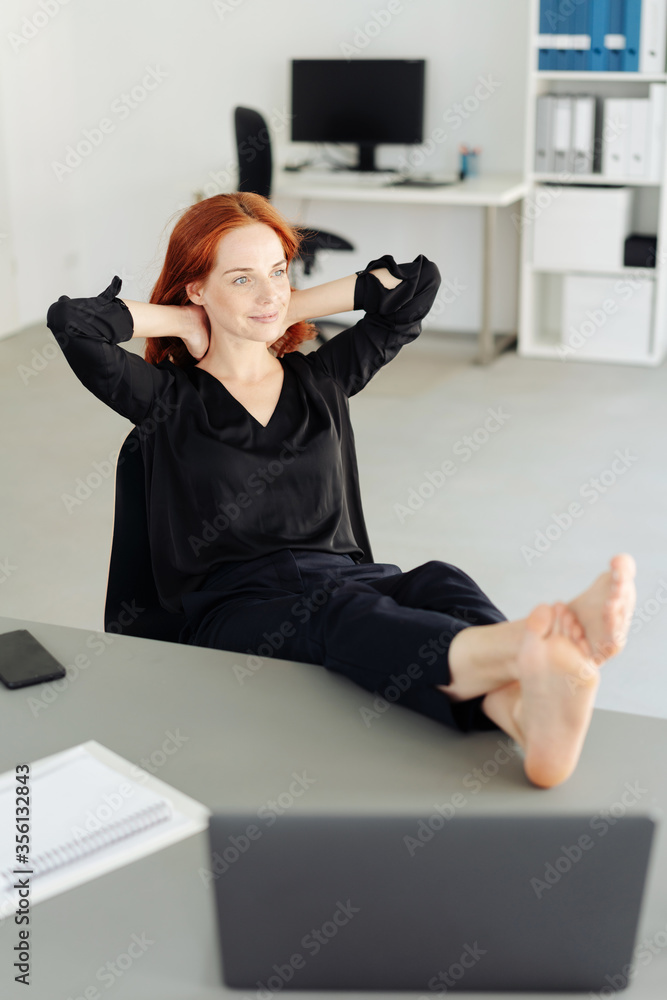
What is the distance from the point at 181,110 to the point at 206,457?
14.6 feet

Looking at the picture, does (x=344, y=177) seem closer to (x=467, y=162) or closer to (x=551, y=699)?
(x=467, y=162)

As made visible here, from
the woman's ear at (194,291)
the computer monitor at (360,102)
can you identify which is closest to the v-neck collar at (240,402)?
the woman's ear at (194,291)

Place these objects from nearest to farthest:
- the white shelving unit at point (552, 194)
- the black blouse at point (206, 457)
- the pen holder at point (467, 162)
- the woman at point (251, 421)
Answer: the woman at point (251, 421) < the black blouse at point (206, 457) < the white shelving unit at point (552, 194) < the pen holder at point (467, 162)

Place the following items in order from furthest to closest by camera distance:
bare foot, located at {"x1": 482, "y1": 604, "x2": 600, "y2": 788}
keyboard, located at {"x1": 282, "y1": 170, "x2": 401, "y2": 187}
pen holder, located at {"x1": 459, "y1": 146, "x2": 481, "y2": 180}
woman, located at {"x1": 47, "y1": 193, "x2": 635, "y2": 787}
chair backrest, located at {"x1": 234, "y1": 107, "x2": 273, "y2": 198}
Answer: pen holder, located at {"x1": 459, "y1": 146, "x2": 481, "y2": 180}
keyboard, located at {"x1": 282, "y1": 170, "x2": 401, "y2": 187}
chair backrest, located at {"x1": 234, "y1": 107, "x2": 273, "y2": 198}
woman, located at {"x1": 47, "y1": 193, "x2": 635, "y2": 787}
bare foot, located at {"x1": 482, "y1": 604, "x2": 600, "y2": 788}

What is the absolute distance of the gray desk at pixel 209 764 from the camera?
96 cm

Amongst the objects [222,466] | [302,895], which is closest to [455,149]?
[222,466]

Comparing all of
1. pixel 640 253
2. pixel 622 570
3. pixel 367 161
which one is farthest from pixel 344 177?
pixel 622 570

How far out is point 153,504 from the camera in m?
1.79

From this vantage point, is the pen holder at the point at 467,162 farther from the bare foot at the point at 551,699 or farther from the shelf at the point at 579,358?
the bare foot at the point at 551,699

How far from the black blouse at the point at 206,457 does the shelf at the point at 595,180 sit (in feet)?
11.2

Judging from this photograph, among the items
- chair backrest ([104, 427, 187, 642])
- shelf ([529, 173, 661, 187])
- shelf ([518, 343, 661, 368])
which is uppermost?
shelf ([529, 173, 661, 187])

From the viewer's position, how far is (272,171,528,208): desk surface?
4.73m

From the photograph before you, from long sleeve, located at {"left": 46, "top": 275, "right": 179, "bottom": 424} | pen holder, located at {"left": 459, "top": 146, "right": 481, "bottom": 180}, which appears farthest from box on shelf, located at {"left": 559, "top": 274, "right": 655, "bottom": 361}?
long sleeve, located at {"left": 46, "top": 275, "right": 179, "bottom": 424}

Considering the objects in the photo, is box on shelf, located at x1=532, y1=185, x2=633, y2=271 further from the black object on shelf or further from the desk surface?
the desk surface
